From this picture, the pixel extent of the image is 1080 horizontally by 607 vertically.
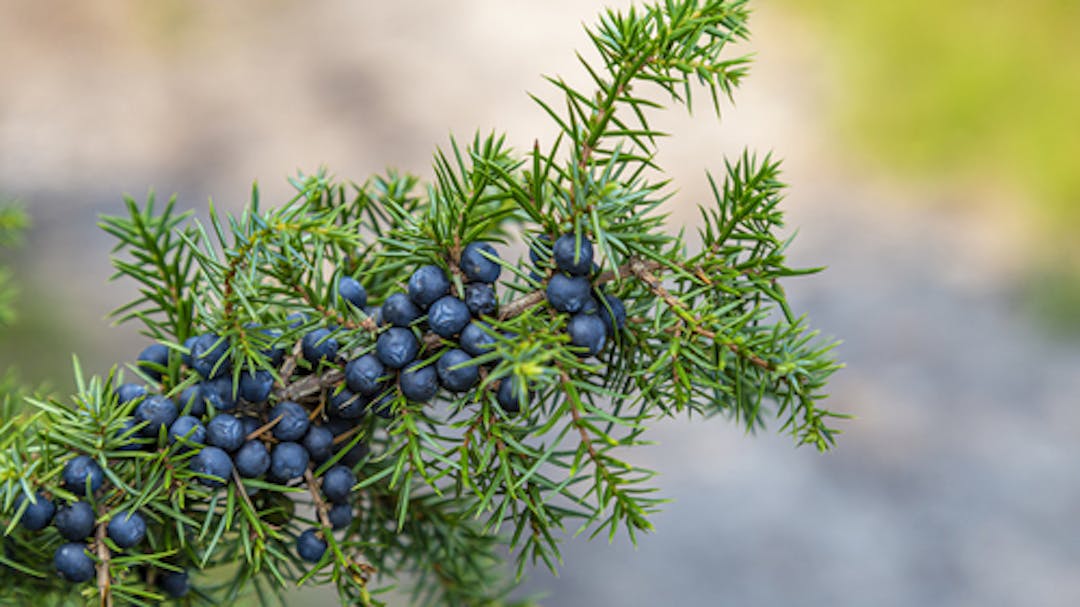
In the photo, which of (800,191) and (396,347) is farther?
(800,191)

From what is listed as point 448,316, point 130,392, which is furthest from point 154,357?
point 448,316

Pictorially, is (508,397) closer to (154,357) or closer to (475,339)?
(475,339)

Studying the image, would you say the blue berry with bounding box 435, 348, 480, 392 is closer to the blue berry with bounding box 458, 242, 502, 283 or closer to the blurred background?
the blue berry with bounding box 458, 242, 502, 283

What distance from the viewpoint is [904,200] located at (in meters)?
2.16

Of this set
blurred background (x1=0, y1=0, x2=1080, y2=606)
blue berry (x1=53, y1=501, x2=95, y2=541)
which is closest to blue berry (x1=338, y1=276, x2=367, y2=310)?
blue berry (x1=53, y1=501, x2=95, y2=541)

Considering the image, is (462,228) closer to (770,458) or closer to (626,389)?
(626,389)

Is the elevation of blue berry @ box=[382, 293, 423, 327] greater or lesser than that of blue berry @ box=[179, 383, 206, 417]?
greater

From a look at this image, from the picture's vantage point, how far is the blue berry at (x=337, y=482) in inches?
12.9

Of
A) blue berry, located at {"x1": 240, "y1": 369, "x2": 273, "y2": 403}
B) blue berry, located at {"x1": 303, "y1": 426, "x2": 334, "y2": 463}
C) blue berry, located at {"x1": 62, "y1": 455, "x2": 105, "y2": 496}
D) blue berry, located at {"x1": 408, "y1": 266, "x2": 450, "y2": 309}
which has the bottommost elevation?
blue berry, located at {"x1": 62, "y1": 455, "x2": 105, "y2": 496}

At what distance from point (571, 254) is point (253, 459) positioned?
0.13m

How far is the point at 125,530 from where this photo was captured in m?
0.31

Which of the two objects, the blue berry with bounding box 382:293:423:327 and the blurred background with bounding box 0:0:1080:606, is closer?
the blue berry with bounding box 382:293:423:327

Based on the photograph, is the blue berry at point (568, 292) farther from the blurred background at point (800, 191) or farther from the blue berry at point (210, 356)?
the blurred background at point (800, 191)

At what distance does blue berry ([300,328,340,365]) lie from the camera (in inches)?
12.5
